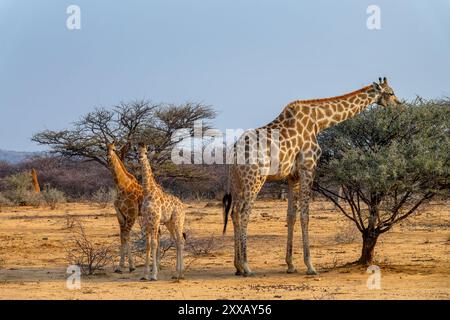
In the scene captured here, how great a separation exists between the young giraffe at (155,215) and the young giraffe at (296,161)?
0.96m

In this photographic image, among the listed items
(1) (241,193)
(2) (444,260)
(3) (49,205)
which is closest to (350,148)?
(1) (241,193)

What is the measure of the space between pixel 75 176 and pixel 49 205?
16.3 metres

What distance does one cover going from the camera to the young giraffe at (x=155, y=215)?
10.0 meters

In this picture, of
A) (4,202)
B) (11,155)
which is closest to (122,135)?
(4,202)

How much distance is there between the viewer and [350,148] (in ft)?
35.9

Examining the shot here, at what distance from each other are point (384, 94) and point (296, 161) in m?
1.90

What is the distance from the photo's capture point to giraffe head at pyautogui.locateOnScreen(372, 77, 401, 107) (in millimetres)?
11461

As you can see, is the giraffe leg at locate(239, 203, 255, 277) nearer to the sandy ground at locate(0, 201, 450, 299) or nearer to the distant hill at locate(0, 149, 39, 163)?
the sandy ground at locate(0, 201, 450, 299)

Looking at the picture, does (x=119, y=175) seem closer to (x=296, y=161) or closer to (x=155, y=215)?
(x=155, y=215)

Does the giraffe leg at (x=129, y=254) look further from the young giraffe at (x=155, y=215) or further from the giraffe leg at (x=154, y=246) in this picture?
the giraffe leg at (x=154, y=246)

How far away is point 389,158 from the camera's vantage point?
1012 cm
